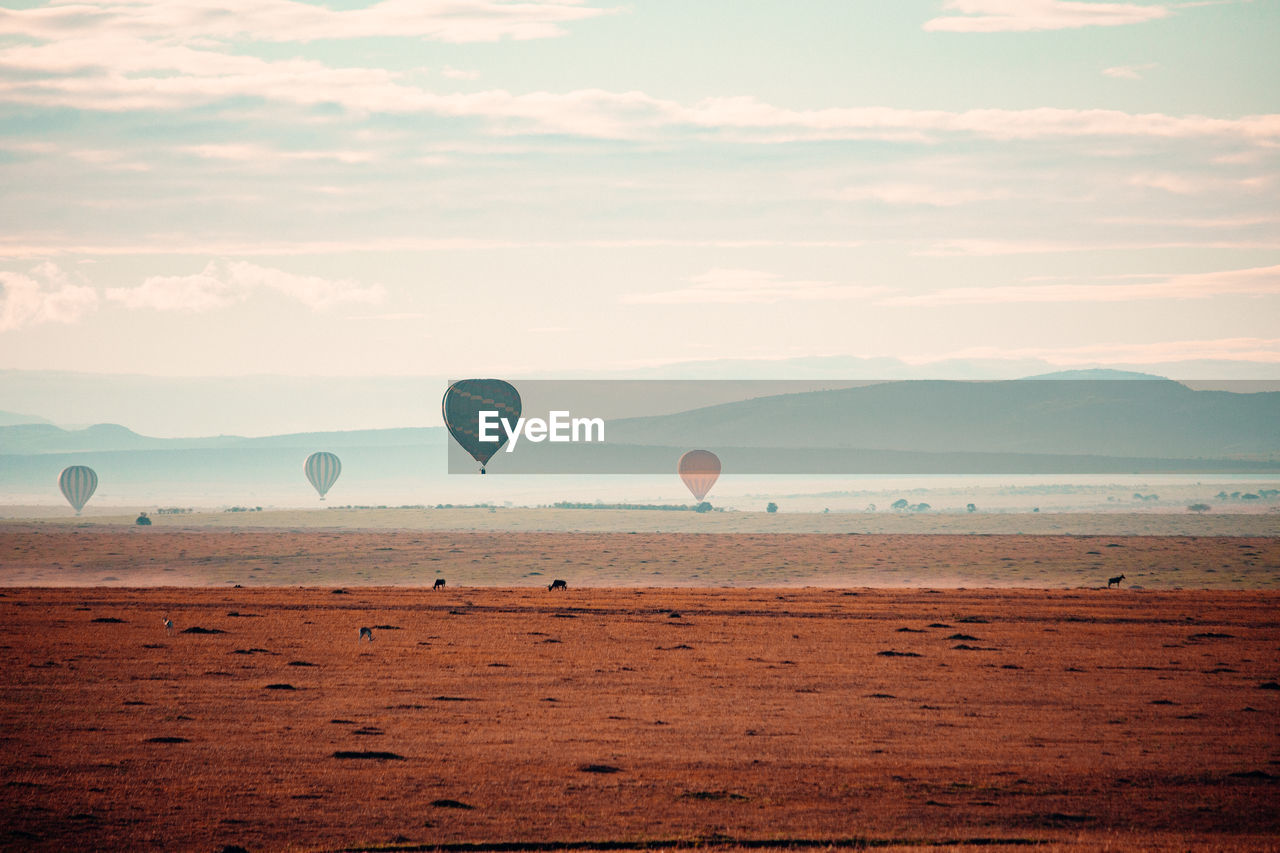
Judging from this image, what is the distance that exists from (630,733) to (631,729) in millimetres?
595

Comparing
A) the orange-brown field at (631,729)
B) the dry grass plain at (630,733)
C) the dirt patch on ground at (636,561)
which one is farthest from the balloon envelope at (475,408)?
the dry grass plain at (630,733)

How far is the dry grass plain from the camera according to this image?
1075 inches

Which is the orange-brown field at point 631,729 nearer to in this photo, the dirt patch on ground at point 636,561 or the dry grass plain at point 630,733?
the dry grass plain at point 630,733

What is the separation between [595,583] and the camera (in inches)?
4464

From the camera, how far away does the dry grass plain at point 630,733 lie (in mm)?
27312

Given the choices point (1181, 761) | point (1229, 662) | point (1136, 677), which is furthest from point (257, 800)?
point (1229, 662)

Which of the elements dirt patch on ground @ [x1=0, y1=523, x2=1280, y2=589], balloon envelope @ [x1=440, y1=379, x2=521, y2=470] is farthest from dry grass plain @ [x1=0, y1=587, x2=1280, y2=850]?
balloon envelope @ [x1=440, y1=379, x2=521, y2=470]

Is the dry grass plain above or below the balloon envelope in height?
below

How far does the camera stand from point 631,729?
37.3 m

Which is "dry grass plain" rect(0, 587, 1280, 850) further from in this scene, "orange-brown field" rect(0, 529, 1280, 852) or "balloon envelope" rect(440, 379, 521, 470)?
"balloon envelope" rect(440, 379, 521, 470)

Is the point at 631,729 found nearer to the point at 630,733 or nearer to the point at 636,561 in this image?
the point at 630,733

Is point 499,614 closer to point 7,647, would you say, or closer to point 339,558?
point 7,647

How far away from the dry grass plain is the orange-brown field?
0.39 ft

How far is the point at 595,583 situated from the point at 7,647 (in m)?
64.6
